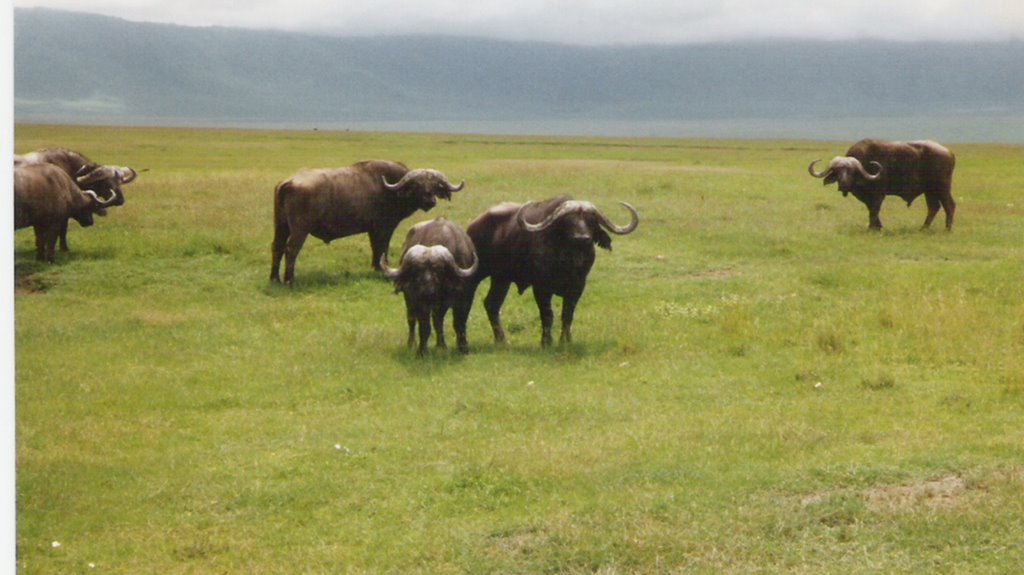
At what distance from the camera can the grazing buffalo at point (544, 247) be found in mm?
13516

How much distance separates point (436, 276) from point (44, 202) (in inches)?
344

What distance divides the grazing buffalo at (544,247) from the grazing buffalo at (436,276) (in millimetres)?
477

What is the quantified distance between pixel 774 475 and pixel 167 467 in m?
4.59

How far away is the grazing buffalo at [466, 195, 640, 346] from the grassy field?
634 millimetres

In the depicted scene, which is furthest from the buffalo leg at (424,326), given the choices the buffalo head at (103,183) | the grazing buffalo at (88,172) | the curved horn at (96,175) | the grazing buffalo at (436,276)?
the curved horn at (96,175)

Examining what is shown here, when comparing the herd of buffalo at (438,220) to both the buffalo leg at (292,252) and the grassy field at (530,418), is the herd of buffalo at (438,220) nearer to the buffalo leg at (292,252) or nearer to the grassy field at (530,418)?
the buffalo leg at (292,252)

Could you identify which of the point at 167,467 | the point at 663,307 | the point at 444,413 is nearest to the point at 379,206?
the point at 663,307

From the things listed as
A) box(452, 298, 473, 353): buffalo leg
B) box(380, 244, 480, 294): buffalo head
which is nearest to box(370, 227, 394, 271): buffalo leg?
box(452, 298, 473, 353): buffalo leg

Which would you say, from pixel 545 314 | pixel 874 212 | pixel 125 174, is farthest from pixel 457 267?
pixel 125 174

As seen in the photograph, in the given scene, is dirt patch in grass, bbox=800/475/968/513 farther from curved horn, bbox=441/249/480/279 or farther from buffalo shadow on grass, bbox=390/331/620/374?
curved horn, bbox=441/249/480/279

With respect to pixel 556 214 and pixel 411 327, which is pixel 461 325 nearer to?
pixel 411 327

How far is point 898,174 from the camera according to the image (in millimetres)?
24141

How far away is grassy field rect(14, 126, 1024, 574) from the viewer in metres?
7.97
